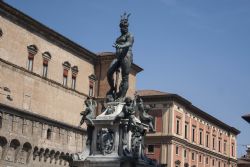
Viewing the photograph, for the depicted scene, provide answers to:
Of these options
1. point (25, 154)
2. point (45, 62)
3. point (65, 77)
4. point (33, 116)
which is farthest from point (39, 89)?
point (25, 154)

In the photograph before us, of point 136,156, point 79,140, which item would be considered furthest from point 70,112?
point 136,156

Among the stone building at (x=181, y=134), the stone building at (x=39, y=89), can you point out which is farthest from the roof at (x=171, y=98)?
the stone building at (x=39, y=89)

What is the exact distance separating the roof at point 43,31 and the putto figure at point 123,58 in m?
24.9

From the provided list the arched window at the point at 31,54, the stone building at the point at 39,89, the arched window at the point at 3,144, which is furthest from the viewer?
the arched window at the point at 31,54

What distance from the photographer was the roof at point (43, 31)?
37.8 m

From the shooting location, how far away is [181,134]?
189 ft

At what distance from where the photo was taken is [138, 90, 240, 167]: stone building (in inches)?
2164

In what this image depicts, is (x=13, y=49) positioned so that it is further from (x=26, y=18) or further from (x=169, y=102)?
(x=169, y=102)

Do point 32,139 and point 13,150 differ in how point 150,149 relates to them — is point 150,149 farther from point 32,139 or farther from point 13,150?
point 13,150

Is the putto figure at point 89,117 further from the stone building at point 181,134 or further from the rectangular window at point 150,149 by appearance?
the rectangular window at point 150,149

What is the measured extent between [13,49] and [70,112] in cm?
908

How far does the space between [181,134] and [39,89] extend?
864 inches

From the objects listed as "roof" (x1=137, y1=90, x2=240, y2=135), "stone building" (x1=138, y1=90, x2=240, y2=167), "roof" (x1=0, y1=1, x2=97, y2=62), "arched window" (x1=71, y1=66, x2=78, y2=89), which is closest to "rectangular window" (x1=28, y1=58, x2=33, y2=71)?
"roof" (x1=0, y1=1, x2=97, y2=62)

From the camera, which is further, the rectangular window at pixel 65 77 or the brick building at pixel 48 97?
the rectangular window at pixel 65 77
